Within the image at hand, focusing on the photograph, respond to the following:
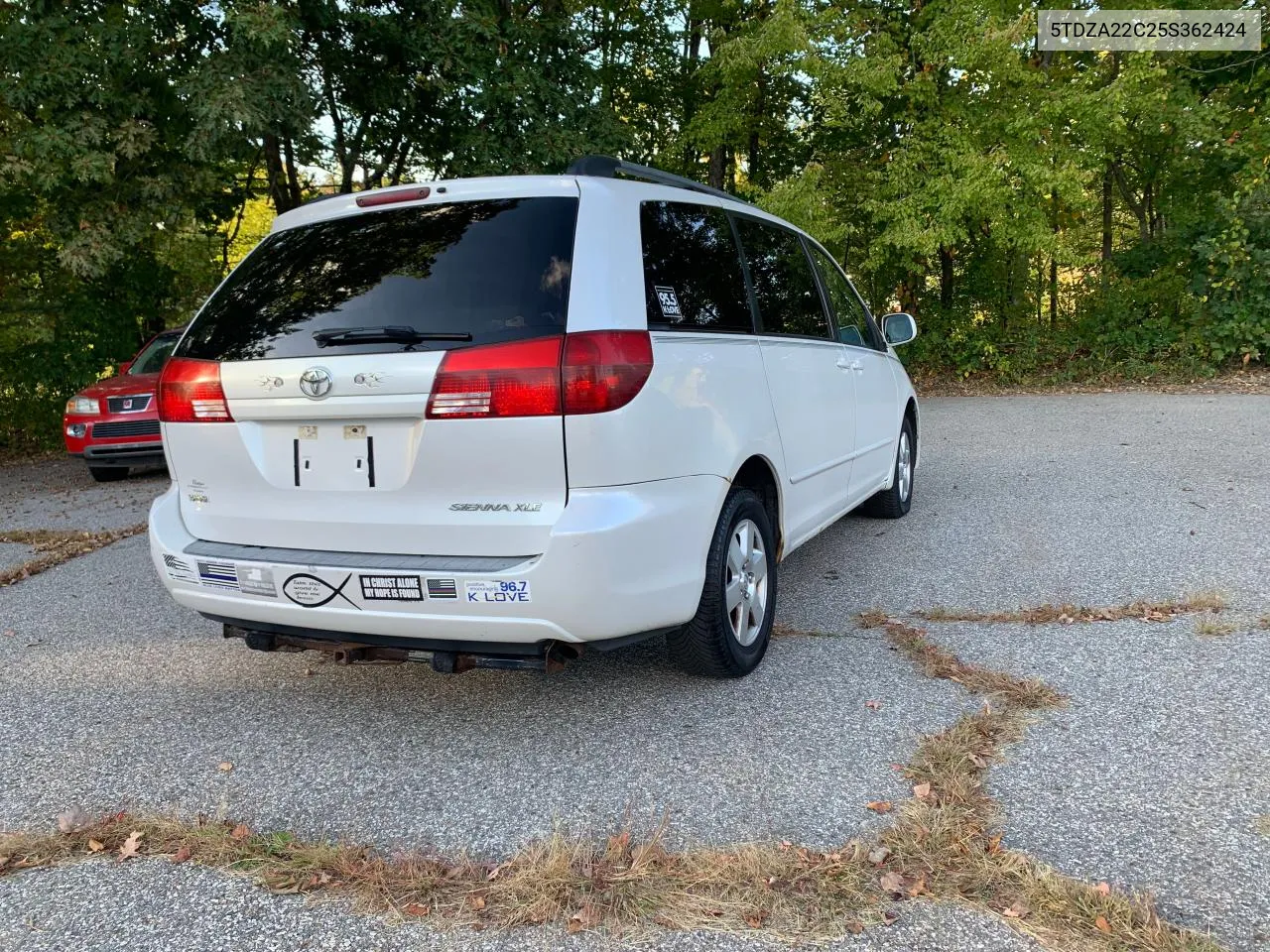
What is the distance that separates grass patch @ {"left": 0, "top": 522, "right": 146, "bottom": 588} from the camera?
19.5 feet

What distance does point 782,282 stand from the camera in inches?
169

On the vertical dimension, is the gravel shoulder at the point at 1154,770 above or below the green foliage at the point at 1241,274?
below

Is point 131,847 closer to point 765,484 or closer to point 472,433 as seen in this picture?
point 472,433

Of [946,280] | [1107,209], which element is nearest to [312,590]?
[946,280]

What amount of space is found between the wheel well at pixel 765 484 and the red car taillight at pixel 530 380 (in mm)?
914

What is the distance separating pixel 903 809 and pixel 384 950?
146 centimetres

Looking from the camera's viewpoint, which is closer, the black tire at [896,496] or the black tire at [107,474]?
the black tire at [896,496]

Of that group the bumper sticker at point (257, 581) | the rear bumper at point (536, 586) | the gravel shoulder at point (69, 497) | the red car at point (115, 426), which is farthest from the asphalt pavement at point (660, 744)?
the red car at point (115, 426)

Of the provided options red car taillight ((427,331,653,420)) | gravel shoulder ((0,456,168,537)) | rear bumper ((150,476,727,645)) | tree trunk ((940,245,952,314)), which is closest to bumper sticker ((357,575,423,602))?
rear bumper ((150,476,727,645))

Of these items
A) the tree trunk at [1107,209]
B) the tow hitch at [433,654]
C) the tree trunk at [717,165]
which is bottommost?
the tow hitch at [433,654]

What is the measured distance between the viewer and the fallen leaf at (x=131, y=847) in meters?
2.50

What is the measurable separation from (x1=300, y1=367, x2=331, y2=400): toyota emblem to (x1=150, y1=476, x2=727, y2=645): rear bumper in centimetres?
56

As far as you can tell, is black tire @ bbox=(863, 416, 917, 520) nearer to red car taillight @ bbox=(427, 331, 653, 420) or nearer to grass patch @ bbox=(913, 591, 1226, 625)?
grass patch @ bbox=(913, 591, 1226, 625)

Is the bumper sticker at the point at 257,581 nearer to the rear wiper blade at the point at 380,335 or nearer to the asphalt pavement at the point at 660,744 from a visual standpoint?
the asphalt pavement at the point at 660,744
